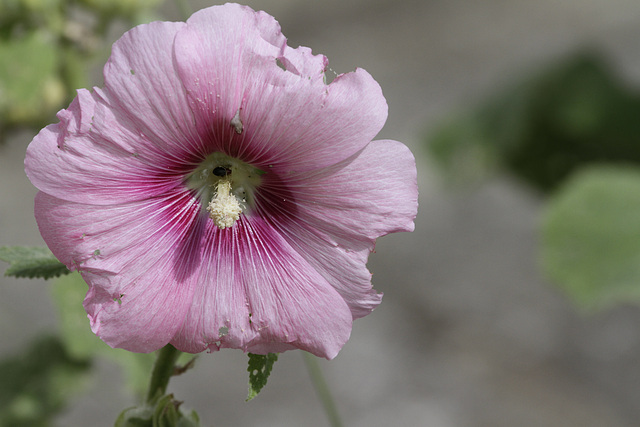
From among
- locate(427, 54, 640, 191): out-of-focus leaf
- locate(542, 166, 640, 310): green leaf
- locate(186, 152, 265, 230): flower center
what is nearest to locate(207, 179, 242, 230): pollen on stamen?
locate(186, 152, 265, 230): flower center

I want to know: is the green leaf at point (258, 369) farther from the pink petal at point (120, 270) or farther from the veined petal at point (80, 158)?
the veined petal at point (80, 158)

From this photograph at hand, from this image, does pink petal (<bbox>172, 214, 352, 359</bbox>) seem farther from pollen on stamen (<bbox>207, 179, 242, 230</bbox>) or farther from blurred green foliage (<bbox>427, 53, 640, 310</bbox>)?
blurred green foliage (<bbox>427, 53, 640, 310</bbox>)

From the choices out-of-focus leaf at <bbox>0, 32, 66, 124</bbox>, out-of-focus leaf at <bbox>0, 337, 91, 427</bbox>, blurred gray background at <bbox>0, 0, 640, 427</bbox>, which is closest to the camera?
out-of-focus leaf at <bbox>0, 32, 66, 124</bbox>

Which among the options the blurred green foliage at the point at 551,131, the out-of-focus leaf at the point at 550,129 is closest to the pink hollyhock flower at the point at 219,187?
the blurred green foliage at the point at 551,131

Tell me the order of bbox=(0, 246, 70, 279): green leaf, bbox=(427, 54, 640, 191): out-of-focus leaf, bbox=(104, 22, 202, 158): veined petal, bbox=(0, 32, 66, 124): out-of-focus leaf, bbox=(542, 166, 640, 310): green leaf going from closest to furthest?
Answer: 1. bbox=(104, 22, 202, 158): veined petal
2. bbox=(0, 246, 70, 279): green leaf
3. bbox=(0, 32, 66, 124): out-of-focus leaf
4. bbox=(542, 166, 640, 310): green leaf
5. bbox=(427, 54, 640, 191): out-of-focus leaf

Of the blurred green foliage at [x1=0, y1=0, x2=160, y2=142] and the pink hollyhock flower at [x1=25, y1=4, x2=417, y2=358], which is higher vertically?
the blurred green foliage at [x1=0, y1=0, x2=160, y2=142]

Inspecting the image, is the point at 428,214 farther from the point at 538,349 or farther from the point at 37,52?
the point at 37,52

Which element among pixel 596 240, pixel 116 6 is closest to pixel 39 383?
pixel 116 6

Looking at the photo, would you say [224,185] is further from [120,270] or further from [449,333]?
[449,333]
